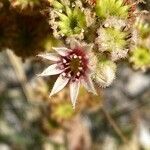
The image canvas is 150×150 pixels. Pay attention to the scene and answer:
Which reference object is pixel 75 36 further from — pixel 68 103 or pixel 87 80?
pixel 68 103

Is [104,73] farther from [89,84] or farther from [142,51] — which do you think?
[142,51]

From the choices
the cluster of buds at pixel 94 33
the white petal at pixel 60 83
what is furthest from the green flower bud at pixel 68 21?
the white petal at pixel 60 83

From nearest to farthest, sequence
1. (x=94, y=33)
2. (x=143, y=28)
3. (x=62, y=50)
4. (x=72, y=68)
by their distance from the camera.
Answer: (x=94, y=33) < (x=62, y=50) < (x=72, y=68) < (x=143, y=28)

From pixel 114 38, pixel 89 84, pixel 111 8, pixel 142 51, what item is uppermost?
pixel 142 51

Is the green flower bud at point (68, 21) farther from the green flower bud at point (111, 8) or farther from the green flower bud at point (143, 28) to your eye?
the green flower bud at point (143, 28)

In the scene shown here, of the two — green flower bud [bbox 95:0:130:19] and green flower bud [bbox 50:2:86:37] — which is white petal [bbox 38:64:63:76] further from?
green flower bud [bbox 95:0:130:19]

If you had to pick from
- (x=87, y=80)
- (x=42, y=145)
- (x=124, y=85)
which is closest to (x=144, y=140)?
(x=124, y=85)

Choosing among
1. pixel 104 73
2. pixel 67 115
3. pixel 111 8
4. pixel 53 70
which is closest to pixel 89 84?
pixel 104 73
